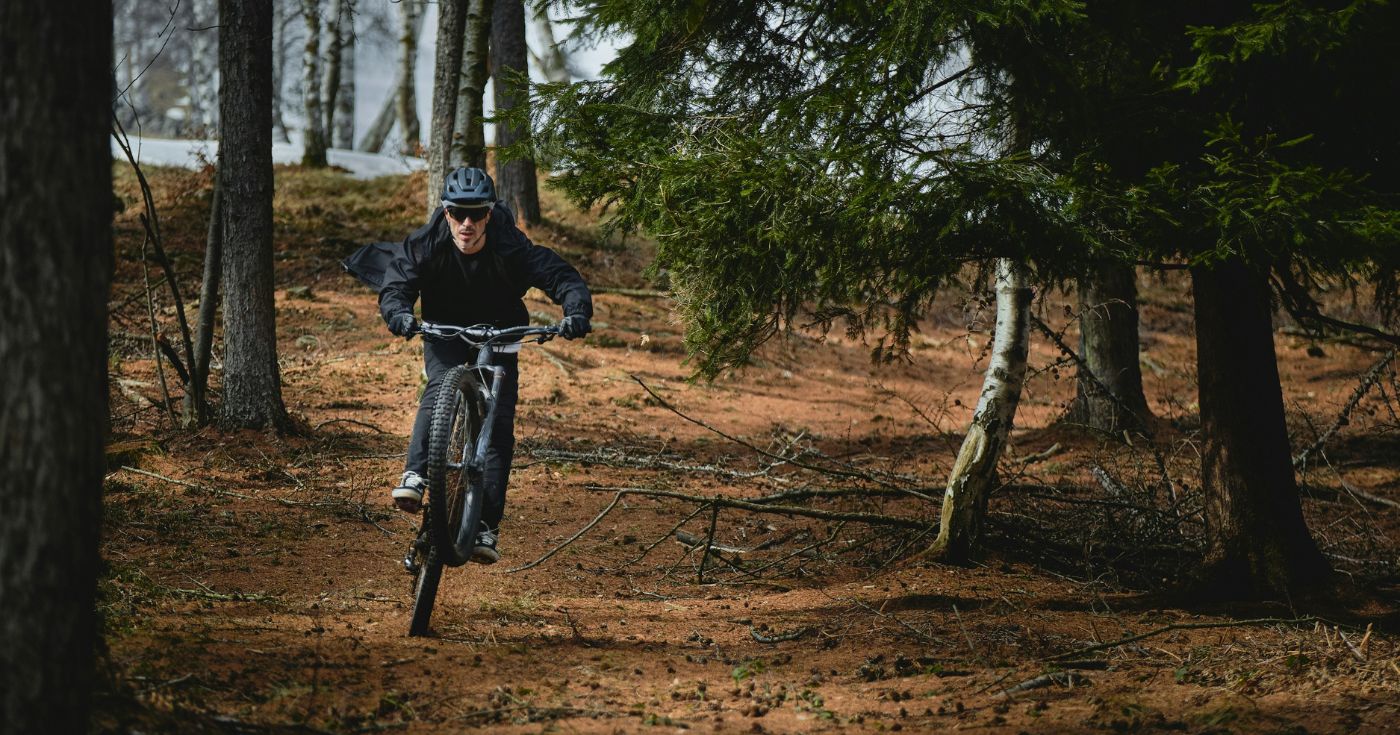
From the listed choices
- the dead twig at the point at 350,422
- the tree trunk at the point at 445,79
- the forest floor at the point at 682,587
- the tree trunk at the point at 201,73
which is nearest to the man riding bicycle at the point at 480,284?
the forest floor at the point at 682,587

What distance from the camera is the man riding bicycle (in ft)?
18.3

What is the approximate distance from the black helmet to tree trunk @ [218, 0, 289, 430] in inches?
208

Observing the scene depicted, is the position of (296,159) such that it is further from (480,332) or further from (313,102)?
(480,332)

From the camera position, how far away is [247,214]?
1002 cm

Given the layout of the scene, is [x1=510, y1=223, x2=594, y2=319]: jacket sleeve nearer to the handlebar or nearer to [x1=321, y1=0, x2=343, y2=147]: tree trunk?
the handlebar

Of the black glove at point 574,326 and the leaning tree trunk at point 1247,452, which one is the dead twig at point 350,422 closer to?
the black glove at point 574,326

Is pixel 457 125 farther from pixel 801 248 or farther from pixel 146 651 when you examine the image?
pixel 146 651

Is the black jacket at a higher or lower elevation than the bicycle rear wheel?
higher

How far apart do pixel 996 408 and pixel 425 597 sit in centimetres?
393

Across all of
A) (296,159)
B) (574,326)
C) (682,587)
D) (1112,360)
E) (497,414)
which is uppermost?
(296,159)

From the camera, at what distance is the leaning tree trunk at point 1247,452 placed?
6500 mm

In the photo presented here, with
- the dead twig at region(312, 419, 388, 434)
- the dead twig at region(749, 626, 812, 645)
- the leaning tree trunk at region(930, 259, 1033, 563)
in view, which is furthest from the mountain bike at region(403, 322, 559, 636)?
the dead twig at region(312, 419, 388, 434)

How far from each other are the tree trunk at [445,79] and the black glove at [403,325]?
A: 8.30m

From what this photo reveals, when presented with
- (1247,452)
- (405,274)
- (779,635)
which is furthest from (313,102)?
(1247,452)
